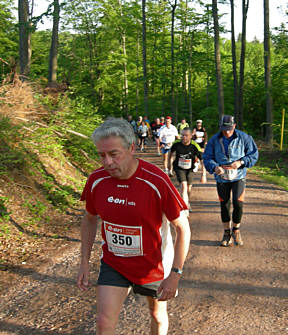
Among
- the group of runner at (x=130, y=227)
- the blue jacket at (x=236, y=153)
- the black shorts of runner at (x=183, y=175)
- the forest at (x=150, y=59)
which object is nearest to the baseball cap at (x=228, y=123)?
the blue jacket at (x=236, y=153)

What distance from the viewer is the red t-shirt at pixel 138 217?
8.38 ft

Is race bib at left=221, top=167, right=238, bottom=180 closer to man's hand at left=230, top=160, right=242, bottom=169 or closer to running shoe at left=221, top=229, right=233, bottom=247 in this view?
man's hand at left=230, top=160, right=242, bottom=169

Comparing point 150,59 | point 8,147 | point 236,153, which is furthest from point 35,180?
point 150,59

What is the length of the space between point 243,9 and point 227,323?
2292 centimetres

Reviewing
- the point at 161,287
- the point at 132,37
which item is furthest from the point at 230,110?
the point at 161,287

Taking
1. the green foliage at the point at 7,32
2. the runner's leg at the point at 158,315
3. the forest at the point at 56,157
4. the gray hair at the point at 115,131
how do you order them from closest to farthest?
the gray hair at the point at 115,131 → the runner's leg at the point at 158,315 → the forest at the point at 56,157 → the green foliage at the point at 7,32

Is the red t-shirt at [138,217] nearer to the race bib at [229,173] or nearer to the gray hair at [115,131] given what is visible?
the gray hair at [115,131]

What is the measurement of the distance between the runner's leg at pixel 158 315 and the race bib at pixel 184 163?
545 cm

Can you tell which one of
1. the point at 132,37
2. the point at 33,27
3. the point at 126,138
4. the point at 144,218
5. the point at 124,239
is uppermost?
the point at 132,37

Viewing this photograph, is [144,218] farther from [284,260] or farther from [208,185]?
[208,185]

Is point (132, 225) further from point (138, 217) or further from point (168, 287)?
point (168, 287)

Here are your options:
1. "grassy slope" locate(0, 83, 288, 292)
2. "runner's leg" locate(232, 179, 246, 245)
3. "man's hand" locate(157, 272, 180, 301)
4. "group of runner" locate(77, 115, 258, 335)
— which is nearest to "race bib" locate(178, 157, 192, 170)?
"runner's leg" locate(232, 179, 246, 245)

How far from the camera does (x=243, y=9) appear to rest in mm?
22625

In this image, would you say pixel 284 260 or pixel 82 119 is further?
pixel 82 119
